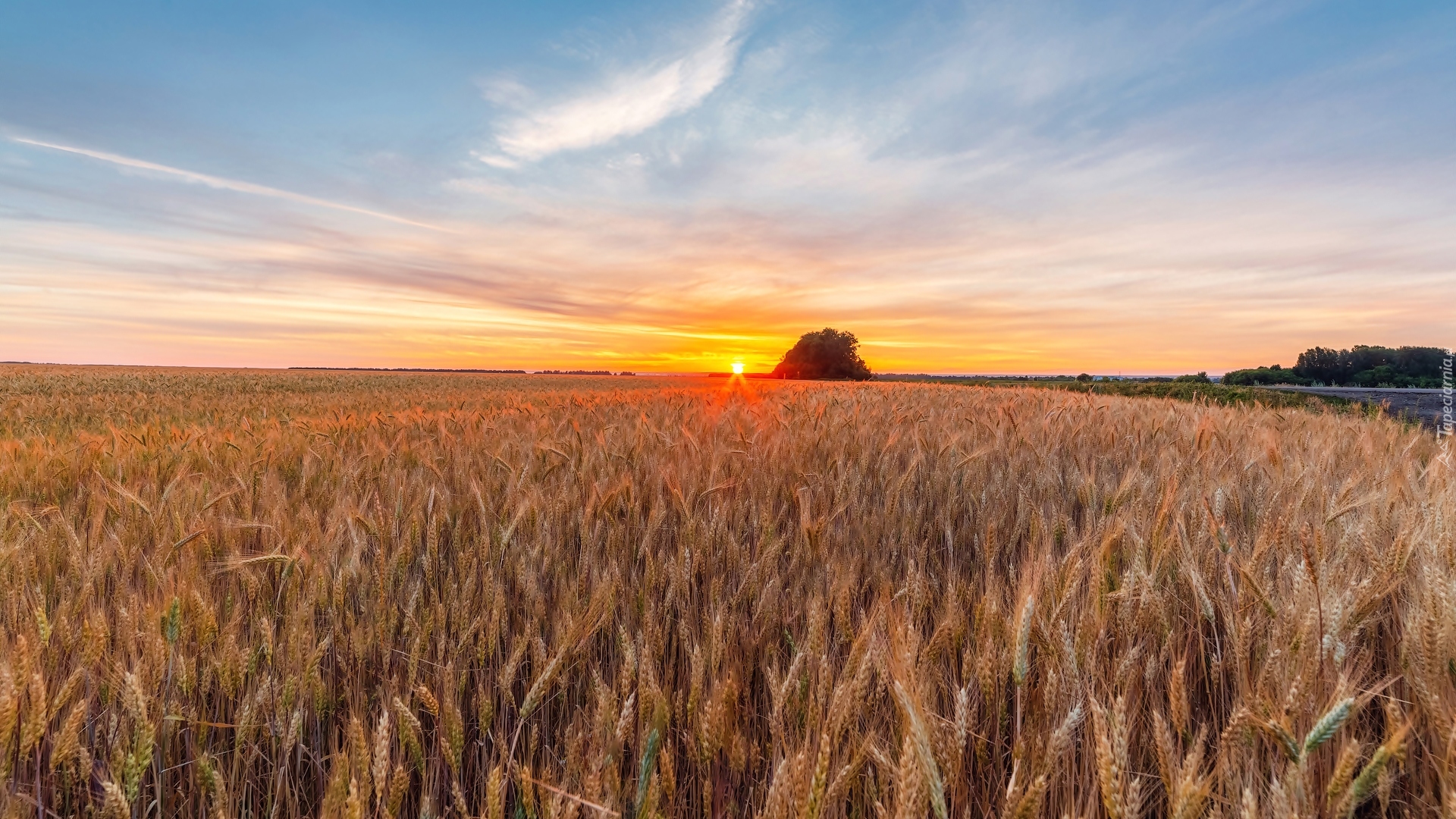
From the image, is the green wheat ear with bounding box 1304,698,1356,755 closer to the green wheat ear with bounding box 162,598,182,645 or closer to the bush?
the green wheat ear with bounding box 162,598,182,645

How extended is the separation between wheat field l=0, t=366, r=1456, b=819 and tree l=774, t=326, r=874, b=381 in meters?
49.2

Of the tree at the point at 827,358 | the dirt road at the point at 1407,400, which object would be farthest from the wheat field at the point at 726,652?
the tree at the point at 827,358

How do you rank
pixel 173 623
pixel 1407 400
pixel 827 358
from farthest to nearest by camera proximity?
pixel 827 358
pixel 1407 400
pixel 173 623

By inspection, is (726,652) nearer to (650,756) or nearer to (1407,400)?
(650,756)

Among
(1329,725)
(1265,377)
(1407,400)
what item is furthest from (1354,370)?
(1329,725)

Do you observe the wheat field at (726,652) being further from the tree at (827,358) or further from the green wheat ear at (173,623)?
the tree at (827,358)

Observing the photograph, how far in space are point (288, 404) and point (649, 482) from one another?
9438 millimetres

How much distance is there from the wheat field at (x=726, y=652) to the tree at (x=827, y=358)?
1937 inches

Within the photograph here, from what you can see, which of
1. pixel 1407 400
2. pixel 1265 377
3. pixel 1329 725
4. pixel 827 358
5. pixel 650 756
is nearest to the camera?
pixel 1329 725

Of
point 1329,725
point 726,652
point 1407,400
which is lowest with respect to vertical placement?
point 726,652

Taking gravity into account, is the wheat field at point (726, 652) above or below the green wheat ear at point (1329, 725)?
below

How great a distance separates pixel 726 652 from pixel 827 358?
5115 cm
